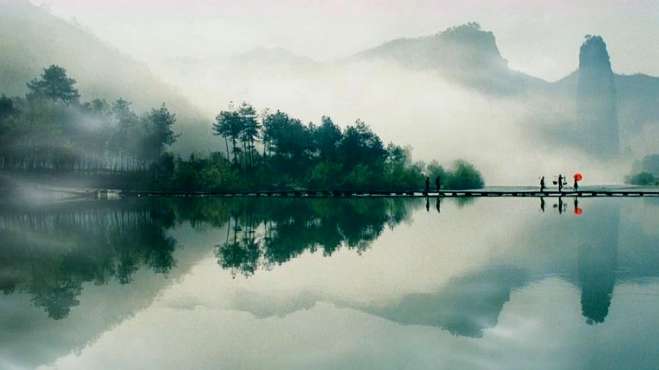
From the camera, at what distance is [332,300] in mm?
19844

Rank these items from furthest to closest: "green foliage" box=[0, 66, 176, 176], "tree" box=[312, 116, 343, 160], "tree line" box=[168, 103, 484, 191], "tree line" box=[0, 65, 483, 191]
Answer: "tree" box=[312, 116, 343, 160] → "tree line" box=[168, 103, 484, 191] → "tree line" box=[0, 65, 483, 191] → "green foliage" box=[0, 66, 176, 176]

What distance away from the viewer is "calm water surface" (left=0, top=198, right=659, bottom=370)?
14078 millimetres

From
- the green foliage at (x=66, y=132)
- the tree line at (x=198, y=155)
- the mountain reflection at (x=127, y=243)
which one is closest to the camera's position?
the mountain reflection at (x=127, y=243)

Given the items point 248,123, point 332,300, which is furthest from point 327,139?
point 332,300

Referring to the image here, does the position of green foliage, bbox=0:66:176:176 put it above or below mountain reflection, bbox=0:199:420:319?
above

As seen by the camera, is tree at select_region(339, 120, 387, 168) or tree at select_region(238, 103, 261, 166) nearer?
tree at select_region(339, 120, 387, 168)

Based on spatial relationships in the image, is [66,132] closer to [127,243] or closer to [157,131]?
[157,131]

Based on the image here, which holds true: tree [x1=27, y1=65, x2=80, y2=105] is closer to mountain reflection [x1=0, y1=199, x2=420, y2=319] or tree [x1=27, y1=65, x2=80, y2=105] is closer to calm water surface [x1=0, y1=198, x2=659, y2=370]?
mountain reflection [x1=0, y1=199, x2=420, y2=319]

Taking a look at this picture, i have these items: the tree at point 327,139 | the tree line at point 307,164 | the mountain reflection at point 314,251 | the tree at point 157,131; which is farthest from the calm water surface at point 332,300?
the tree at point 157,131

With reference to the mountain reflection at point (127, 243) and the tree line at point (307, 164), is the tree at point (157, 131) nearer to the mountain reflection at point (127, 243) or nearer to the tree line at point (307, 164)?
the tree line at point (307, 164)

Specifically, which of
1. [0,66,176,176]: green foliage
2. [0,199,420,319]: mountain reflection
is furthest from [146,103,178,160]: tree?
[0,199,420,319]: mountain reflection

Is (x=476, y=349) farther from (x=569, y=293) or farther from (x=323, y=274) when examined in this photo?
(x=323, y=274)

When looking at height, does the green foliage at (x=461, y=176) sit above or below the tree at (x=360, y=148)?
below

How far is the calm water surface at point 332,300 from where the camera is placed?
14.1m
